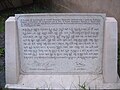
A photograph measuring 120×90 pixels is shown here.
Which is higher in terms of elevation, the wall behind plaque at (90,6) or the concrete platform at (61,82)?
the wall behind plaque at (90,6)

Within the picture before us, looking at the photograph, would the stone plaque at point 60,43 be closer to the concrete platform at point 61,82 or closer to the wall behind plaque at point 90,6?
the concrete platform at point 61,82

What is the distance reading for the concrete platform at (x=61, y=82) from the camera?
3.45 m

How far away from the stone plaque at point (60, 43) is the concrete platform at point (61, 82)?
0.07 metres

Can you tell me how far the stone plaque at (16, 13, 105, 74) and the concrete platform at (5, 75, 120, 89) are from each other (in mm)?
68

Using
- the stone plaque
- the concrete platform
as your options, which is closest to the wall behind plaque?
the stone plaque

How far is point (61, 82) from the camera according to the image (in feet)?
11.6

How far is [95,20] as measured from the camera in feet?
11.5

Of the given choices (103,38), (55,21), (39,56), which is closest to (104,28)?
(103,38)

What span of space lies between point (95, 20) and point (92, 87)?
78cm

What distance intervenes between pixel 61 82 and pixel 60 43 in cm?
46

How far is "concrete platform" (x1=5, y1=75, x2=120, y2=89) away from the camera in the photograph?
345cm
